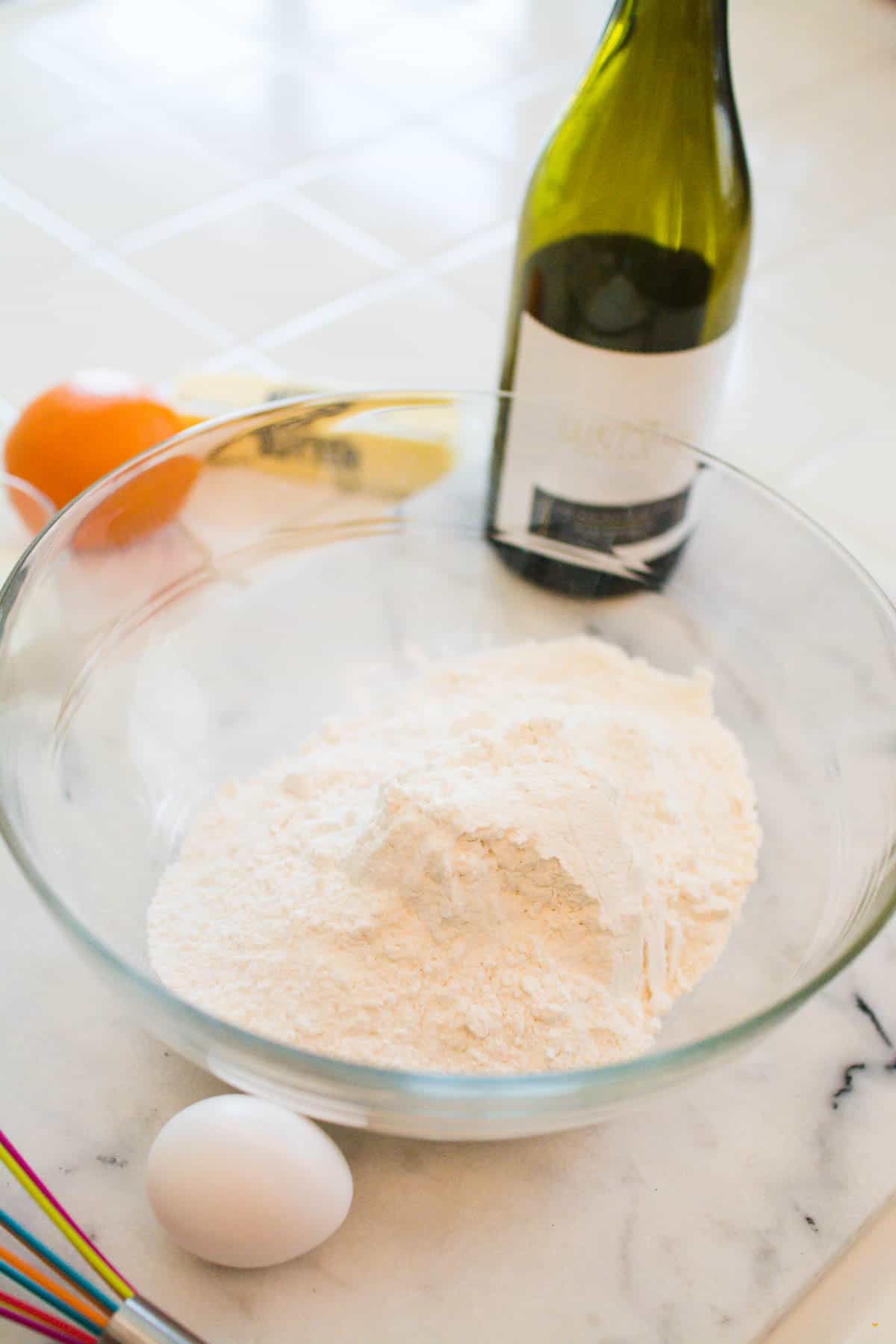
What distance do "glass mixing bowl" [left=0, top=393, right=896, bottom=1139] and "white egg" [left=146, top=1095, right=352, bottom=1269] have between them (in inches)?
0.6

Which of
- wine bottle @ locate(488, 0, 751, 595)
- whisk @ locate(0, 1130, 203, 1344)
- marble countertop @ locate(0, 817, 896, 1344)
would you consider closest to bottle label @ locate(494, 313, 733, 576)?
wine bottle @ locate(488, 0, 751, 595)

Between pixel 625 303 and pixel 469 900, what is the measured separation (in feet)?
1.29

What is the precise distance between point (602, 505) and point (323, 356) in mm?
347

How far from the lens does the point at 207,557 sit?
762 millimetres

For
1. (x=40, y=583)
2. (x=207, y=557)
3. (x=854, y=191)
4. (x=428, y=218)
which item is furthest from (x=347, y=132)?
(x=40, y=583)

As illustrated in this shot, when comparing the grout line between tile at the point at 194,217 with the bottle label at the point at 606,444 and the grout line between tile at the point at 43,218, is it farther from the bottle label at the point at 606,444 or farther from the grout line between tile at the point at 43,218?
the bottle label at the point at 606,444

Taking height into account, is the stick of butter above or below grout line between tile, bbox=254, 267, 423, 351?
above

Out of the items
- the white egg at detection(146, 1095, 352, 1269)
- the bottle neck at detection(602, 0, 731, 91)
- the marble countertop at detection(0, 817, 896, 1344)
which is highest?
the bottle neck at detection(602, 0, 731, 91)

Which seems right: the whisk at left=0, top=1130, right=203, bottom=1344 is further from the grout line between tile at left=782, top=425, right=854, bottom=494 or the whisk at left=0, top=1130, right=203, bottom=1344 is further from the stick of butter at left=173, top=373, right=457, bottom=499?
the grout line between tile at left=782, top=425, right=854, bottom=494

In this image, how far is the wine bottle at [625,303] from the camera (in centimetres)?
72

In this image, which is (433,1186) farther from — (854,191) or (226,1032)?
(854,191)

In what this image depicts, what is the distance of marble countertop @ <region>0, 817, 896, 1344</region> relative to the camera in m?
0.50

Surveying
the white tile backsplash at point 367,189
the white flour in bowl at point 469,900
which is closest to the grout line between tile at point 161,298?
the white tile backsplash at point 367,189

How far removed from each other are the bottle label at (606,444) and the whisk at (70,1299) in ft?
1.48
